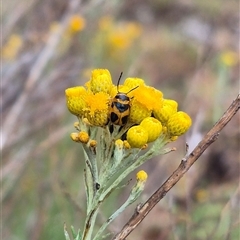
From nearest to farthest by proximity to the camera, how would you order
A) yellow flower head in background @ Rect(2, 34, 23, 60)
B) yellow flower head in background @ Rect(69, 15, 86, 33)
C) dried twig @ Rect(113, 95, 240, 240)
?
dried twig @ Rect(113, 95, 240, 240) → yellow flower head in background @ Rect(69, 15, 86, 33) → yellow flower head in background @ Rect(2, 34, 23, 60)

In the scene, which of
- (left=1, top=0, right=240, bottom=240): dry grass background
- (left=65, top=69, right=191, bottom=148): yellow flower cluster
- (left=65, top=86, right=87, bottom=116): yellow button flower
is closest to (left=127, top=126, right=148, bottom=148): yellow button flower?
(left=65, top=69, right=191, bottom=148): yellow flower cluster

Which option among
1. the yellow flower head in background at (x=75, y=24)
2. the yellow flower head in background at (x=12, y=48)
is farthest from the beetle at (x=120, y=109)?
the yellow flower head in background at (x=12, y=48)

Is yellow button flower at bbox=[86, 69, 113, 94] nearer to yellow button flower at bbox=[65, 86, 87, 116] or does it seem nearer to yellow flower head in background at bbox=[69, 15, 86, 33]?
yellow button flower at bbox=[65, 86, 87, 116]

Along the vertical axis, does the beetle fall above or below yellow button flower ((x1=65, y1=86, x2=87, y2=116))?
below

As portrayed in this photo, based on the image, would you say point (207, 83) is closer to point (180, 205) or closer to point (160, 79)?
point (160, 79)

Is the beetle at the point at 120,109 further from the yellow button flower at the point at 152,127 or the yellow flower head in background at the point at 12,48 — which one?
the yellow flower head in background at the point at 12,48

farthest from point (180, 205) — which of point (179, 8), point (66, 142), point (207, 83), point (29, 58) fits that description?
point (179, 8)
